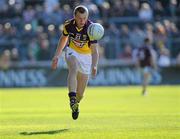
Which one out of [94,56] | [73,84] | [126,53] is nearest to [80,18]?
[94,56]

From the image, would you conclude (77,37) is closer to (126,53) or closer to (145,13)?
(126,53)

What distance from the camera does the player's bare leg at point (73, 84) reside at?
14.7 meters

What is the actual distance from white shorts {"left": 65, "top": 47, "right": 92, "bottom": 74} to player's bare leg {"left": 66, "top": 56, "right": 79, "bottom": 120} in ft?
0.36

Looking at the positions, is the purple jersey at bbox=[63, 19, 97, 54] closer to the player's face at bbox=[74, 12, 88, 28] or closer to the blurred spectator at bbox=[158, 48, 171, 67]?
the player's face at bbox=[74, 12, 88, 28]

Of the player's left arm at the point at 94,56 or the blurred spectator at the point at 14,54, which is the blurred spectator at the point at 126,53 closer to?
the blurred spectator at the point at 14,54

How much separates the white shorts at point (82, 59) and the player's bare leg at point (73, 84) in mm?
108

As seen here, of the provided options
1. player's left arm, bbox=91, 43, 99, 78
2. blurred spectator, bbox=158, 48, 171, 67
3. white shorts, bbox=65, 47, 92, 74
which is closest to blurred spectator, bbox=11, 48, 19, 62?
blurred spectator, bbox=158, 48, 171, 67

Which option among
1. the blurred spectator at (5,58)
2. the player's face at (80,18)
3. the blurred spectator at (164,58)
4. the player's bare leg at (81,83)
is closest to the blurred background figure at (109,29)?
the blurred spectator at (164,58)

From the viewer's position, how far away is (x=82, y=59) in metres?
15.6

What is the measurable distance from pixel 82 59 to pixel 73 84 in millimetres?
853

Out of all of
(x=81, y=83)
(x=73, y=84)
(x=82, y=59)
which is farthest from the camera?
(x=81, y=83)

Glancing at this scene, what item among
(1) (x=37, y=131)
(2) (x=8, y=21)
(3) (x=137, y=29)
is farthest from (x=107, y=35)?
(1) (x=37, y=131)

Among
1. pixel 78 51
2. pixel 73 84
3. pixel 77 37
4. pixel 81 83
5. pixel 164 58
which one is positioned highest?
pixel 77 37

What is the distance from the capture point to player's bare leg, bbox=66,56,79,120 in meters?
14.7
